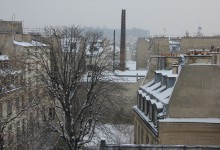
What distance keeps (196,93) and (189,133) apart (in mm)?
2048

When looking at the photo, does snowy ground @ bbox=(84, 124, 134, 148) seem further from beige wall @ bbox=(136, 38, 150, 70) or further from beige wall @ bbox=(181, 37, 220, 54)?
beige wall @ bbox=(136, 38, 150, 70)

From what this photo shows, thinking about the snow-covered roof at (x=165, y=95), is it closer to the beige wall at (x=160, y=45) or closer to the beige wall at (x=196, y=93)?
the beige wall at (x=196, y=93)

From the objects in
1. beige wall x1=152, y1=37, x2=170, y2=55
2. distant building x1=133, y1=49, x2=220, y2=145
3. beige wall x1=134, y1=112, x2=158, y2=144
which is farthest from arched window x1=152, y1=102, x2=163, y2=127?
beige wall x1=152, y1=37, x2=170, y2=55

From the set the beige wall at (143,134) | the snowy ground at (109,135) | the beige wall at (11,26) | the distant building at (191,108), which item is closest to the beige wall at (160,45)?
the snowy ground at (109,135)

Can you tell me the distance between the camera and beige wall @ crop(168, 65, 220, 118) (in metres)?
20.7

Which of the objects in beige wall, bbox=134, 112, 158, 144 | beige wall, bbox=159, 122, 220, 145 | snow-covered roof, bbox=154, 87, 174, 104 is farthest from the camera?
beige wall, bbox=134, 112, 158, 144

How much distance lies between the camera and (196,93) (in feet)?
68.1

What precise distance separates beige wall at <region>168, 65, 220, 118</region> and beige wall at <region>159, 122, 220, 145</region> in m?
0.67

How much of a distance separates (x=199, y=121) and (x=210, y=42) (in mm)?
34445

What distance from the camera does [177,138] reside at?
20.4m

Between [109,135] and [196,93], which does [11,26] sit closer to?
[109,135]

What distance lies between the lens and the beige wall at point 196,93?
2069 centimetres

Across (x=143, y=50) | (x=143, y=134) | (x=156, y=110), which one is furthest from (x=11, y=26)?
(x=156, y=110)

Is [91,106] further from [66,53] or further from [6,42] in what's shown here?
[6,42]
